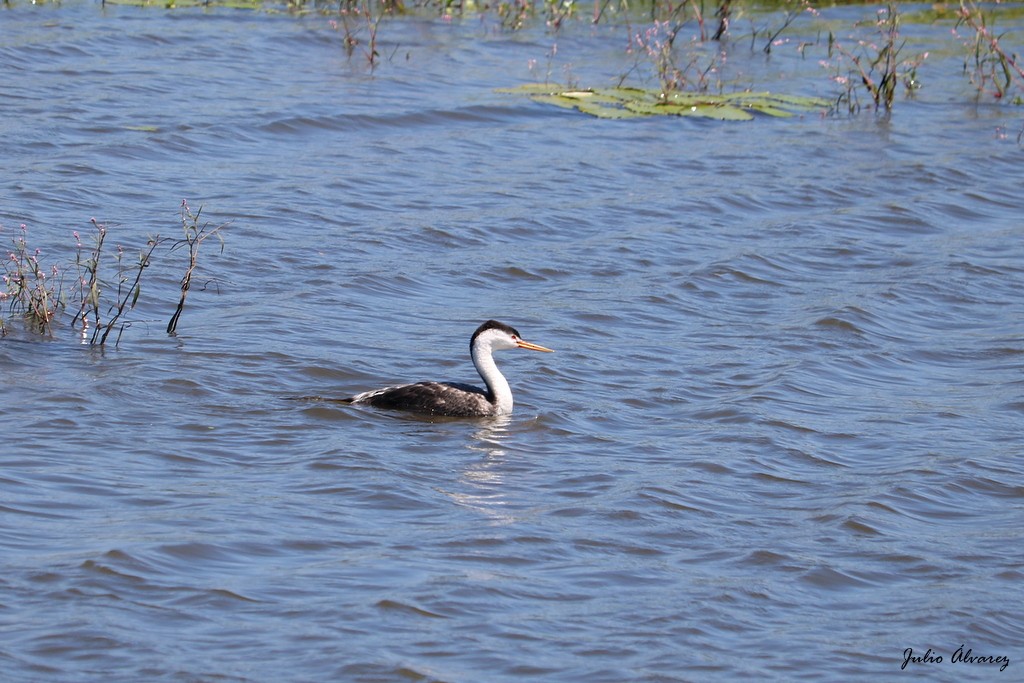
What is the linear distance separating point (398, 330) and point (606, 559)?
4.09 meters

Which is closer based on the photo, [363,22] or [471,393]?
[471,393]

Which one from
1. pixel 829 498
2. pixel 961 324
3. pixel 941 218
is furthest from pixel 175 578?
pixel 941 218

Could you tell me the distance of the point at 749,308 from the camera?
38.8ft

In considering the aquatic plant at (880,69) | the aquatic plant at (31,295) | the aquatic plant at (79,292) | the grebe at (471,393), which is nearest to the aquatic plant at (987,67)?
the aquatic plant at (880,69)

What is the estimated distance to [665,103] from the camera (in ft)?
61.4

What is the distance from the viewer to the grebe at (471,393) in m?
9.01

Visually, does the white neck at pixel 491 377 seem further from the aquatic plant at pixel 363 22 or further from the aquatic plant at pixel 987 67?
the aquatic plant at pixel 987 67

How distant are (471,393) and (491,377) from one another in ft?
0.59

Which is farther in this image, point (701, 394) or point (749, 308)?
point (749, 308)

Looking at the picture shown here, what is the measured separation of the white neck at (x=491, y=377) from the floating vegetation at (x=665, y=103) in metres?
8.83

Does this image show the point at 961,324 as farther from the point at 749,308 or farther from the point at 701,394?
the point at 701,394

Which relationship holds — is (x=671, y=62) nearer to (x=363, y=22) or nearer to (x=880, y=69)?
(x=880, y=69)

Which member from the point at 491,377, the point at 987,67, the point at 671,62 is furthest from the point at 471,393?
the point at 987,67

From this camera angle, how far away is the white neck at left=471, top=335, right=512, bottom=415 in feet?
30.6
